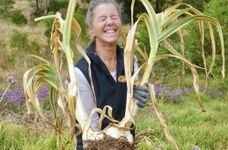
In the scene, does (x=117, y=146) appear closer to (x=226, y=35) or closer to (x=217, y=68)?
(x=217, y=68)

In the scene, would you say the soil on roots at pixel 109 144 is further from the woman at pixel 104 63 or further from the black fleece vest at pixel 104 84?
the black fleece vest at pixel 104 84

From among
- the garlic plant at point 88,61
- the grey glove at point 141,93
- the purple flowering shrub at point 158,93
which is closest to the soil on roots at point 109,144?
the garlic plant at point 88,61

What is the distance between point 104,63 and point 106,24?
0.25 metres

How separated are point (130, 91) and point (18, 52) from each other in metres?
11.7

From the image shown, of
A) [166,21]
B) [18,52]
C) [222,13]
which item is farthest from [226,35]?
[166,21]

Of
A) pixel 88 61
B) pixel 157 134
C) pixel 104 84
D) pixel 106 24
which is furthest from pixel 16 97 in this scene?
pixel 88 61

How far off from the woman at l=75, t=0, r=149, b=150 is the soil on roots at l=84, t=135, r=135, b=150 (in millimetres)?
348

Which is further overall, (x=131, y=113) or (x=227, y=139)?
(x=227, y=139)

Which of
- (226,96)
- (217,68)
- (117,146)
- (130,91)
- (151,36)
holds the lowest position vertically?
(226,96)

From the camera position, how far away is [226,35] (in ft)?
32.3

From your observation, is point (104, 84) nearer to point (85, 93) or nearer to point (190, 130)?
point (85, 93)

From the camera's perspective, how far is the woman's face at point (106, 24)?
2674 mm

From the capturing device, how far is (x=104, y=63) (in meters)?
2.83

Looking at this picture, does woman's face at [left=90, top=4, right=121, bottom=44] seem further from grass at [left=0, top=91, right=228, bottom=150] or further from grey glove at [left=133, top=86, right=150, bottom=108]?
grass at [left=0, top=91, right=228, bottom=150]
